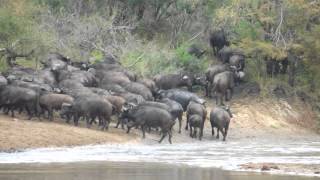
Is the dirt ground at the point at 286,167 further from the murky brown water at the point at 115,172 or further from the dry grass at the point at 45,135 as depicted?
the dry grass at the point at 45,135

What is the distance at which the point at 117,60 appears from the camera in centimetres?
3694

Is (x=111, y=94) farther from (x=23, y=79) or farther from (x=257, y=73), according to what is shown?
(x=257, y=73)

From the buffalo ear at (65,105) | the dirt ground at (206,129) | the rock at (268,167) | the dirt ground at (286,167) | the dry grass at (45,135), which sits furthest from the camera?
the buffalo ear at (65,105)

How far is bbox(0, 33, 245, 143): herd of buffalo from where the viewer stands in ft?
92.1

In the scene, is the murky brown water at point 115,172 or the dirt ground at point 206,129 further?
the dirt ground at point 206,129

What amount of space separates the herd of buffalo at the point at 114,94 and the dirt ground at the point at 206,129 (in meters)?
0.51

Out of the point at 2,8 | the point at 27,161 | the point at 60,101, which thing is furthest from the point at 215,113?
the point at 27,161

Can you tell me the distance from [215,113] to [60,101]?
6.34 meters

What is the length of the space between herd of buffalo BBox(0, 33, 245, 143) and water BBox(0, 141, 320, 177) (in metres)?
1.88

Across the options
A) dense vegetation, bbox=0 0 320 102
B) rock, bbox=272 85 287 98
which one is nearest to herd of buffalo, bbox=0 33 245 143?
dense vegetation, bbox=0 0 320 102

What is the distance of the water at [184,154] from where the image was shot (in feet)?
68.9

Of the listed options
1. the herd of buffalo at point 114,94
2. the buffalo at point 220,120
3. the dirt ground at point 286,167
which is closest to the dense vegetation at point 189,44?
the herd of buffalo at point 114,94

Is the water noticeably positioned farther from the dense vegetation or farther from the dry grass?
the dense vegetation

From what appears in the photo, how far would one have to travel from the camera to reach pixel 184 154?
24.1m
